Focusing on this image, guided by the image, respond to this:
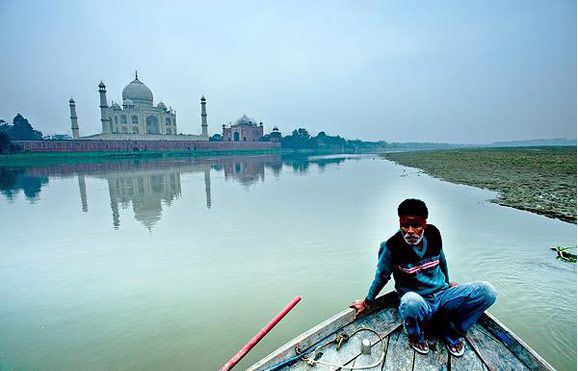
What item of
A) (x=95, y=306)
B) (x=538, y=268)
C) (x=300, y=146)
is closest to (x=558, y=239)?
(x=538, y=268)

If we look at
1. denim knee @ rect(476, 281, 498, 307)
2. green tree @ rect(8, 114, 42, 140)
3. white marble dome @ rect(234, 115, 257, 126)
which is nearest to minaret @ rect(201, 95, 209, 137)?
white marble dome @ rect(234, 115, 257, 126)

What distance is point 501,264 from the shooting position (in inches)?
224

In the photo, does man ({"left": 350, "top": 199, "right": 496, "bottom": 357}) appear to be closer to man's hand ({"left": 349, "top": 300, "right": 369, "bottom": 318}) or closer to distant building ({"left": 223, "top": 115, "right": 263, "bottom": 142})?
man's hand ({"left": 349, "top": 300, "right": 369, "bottom": 318})

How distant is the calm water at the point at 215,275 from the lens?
3.76m

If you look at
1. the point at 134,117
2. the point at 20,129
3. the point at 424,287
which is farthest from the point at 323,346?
the point at 20,129

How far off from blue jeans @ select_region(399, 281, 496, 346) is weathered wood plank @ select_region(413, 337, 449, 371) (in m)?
0.09

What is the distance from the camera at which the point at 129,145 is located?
49.0m

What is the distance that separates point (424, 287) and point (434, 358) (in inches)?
22.4

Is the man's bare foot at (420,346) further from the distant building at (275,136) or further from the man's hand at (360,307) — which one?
the distant building at (275,136)

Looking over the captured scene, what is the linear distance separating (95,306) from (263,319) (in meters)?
2.71

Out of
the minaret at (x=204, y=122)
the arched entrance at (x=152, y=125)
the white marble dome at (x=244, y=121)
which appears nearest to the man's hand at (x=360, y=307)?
the minaret at (x=204, y=122)

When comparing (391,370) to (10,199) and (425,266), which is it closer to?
(425,266)

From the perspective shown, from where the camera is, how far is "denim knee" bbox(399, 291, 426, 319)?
Result: 8.08 feet

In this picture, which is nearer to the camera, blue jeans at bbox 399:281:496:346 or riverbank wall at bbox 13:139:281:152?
blue jeans at bbox 399:281:496:346
